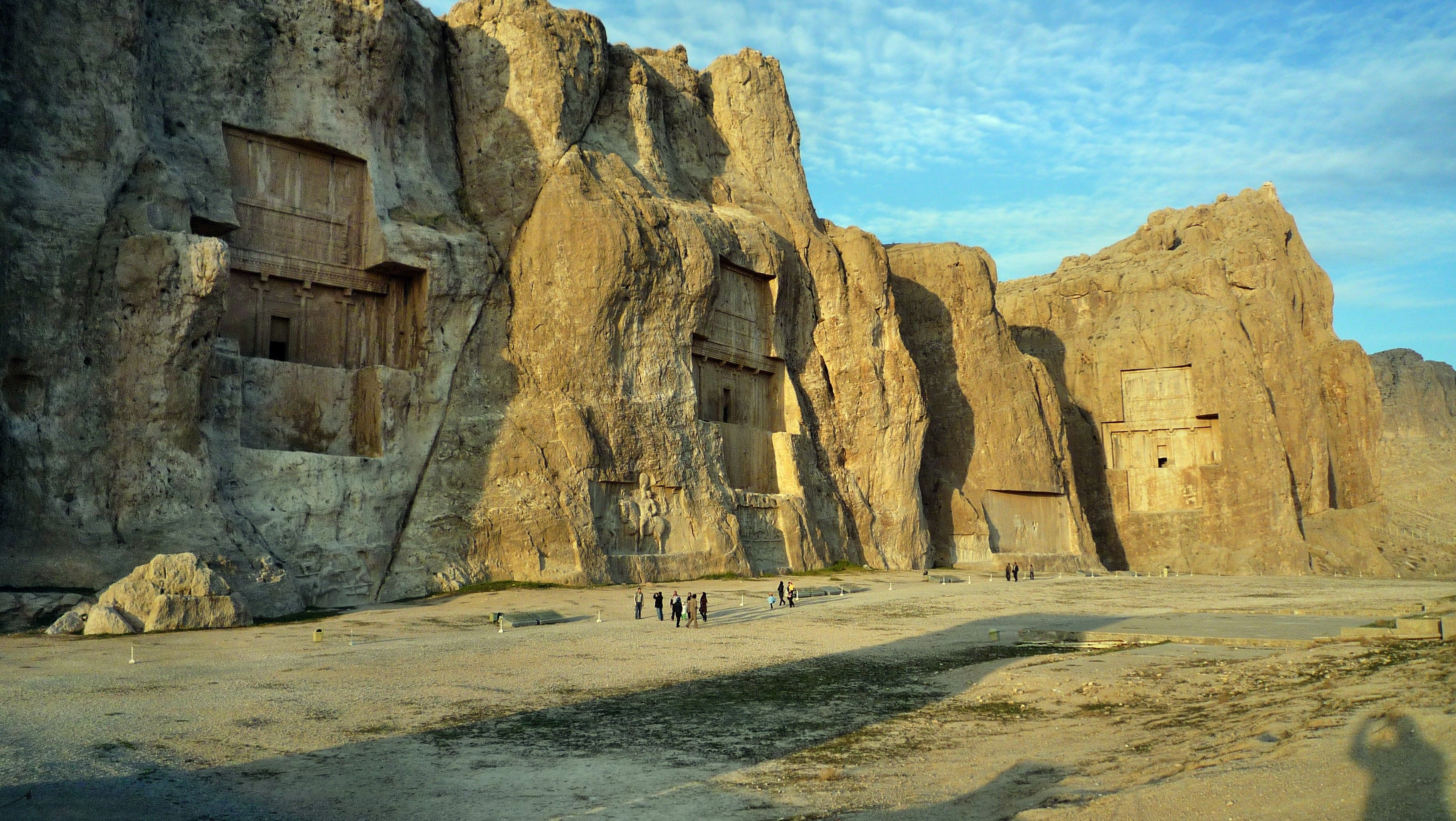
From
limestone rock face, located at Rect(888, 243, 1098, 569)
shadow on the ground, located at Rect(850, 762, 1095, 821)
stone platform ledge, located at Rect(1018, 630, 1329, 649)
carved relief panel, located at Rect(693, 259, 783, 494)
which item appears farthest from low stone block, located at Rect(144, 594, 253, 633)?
limestone rock face, located at Rect(888, 243, 1098, 569)

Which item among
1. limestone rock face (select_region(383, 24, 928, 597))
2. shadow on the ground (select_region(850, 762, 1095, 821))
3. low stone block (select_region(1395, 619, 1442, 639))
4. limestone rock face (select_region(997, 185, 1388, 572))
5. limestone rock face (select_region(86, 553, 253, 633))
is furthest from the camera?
limestone rock face (select_region(997, 185, 1388, 572))

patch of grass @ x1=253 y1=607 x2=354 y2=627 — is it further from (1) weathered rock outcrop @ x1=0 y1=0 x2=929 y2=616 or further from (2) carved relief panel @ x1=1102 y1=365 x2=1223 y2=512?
(2) carved relief panel @ x1=1102 y1=365 x2=1223 y2=512

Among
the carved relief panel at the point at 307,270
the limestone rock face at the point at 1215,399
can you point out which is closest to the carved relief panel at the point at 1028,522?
the limestone rock face at the point at 1215,399

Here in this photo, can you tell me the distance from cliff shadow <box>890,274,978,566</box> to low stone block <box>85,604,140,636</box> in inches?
1294

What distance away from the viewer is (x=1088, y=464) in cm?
5606

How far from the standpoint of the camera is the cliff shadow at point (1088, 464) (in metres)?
54.8

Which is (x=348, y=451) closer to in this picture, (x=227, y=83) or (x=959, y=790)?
(x=227, y=83)

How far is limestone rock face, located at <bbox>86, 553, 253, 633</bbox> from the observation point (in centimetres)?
1995

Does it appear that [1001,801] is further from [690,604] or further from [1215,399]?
[1215,399]

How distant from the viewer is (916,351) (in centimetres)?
4950

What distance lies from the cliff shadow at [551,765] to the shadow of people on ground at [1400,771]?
242 cm

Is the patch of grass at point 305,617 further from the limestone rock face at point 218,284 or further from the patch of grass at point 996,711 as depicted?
the patch of grass at point 996,711

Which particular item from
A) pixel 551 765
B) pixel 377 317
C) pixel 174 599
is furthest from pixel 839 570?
pixel 551 765

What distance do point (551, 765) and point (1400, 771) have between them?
7.04m
